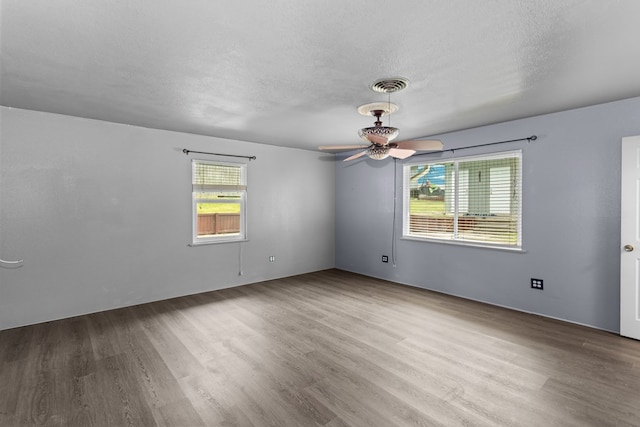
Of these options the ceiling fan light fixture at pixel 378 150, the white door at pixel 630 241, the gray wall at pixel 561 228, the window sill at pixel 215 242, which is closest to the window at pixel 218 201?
the window sill at pixel 215 242

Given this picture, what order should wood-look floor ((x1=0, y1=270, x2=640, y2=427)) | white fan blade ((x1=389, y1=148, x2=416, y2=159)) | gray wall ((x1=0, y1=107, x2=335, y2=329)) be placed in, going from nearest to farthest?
1. wood-look floor ((x1=0, y1=270, x2=640, y2=427))
2. white fan blade ((x1=389, y1=148, x2=416, y2=159))
3. gray wall ((x1=0, y1=107, x2=335, y2=329))

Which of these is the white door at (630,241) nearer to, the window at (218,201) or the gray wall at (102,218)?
the gray wall at (102,218)

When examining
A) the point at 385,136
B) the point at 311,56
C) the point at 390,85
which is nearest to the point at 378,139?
the point at 385,136

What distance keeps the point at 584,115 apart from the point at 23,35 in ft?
16.2

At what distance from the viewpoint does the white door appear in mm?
3078

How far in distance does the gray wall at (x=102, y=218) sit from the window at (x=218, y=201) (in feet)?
0.43

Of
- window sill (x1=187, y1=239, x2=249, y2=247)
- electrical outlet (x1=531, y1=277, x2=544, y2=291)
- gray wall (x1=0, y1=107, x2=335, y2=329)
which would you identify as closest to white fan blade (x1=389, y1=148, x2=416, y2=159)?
electrical outlet (x1=531, y1=277, x2=544, y2=291)

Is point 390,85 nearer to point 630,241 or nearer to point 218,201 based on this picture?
point 630,241

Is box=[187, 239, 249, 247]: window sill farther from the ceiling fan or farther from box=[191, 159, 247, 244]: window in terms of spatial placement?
the ceiling fan

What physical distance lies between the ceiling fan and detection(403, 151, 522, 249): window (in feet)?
5.08

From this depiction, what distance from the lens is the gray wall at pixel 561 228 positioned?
3.29 m

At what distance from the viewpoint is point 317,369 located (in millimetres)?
2582

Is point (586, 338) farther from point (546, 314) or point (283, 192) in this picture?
point (283, 192)

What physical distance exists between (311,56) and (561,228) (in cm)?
341
